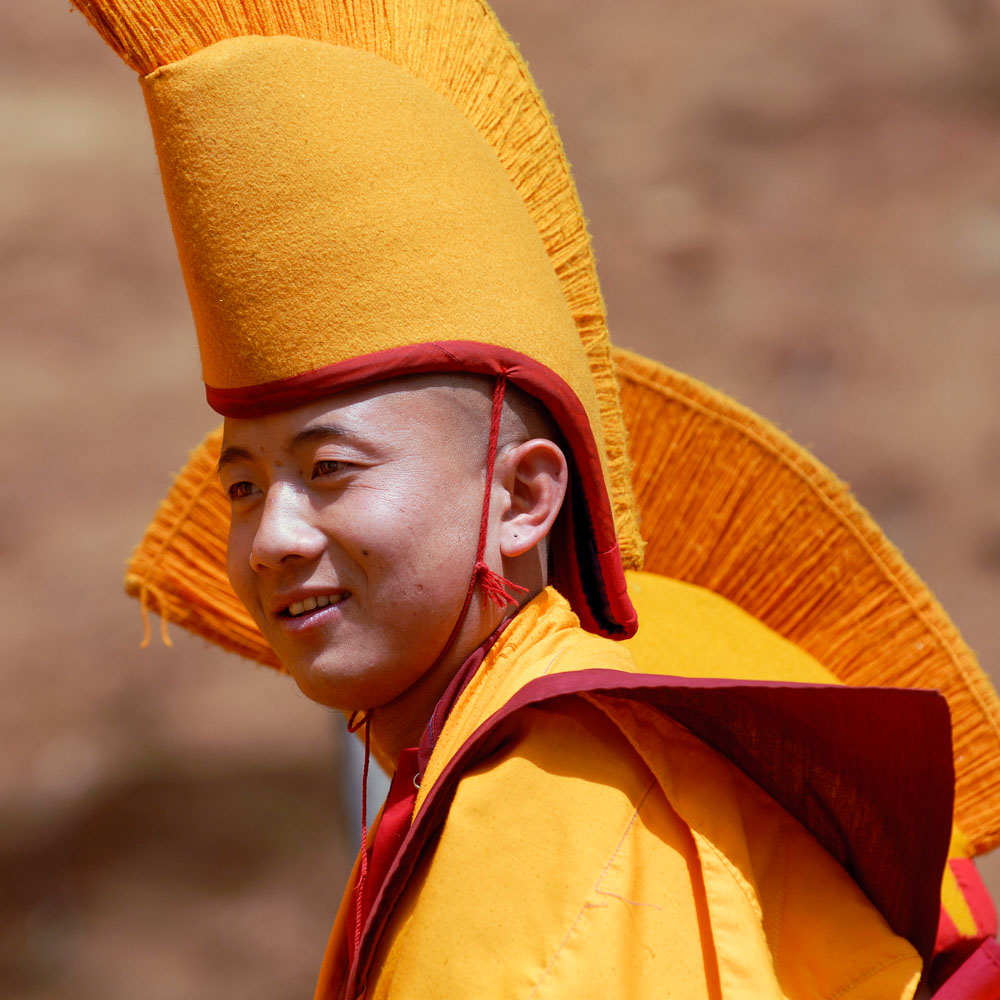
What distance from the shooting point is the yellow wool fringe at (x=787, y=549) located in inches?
62.6

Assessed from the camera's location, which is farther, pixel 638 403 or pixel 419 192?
pixel 638 403

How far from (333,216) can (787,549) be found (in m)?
0.77

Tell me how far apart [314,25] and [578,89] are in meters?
2.71

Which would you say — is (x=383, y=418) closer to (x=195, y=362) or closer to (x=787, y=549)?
(x=787, y=549)

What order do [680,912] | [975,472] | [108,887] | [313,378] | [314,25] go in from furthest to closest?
[975,472] < [108,887] < [314,25] < [313,378] < [680,912]

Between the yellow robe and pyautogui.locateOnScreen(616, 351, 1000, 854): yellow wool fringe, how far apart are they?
1.92 feet

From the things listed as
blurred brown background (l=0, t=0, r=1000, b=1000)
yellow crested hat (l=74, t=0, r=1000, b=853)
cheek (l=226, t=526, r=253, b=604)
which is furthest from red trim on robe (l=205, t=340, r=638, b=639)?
blurred brown background (l=0, t=0, r=1000, b=1000)

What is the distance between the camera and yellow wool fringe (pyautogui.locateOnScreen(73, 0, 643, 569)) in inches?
45.4

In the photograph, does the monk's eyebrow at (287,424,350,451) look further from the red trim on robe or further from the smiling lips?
the smiling lips

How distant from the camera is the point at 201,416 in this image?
11.9ft

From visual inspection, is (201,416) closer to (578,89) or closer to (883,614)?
(578,89)

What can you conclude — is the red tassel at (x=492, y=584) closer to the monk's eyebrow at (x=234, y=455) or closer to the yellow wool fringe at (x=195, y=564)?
the monk's eyebrow at (x=234, y=455)

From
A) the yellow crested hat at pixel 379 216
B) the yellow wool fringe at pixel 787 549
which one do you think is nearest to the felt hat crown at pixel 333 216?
the yellow crested hat at pixel 379 216

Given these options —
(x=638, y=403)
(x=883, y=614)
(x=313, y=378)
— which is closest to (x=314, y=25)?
(x=313, y=378)
